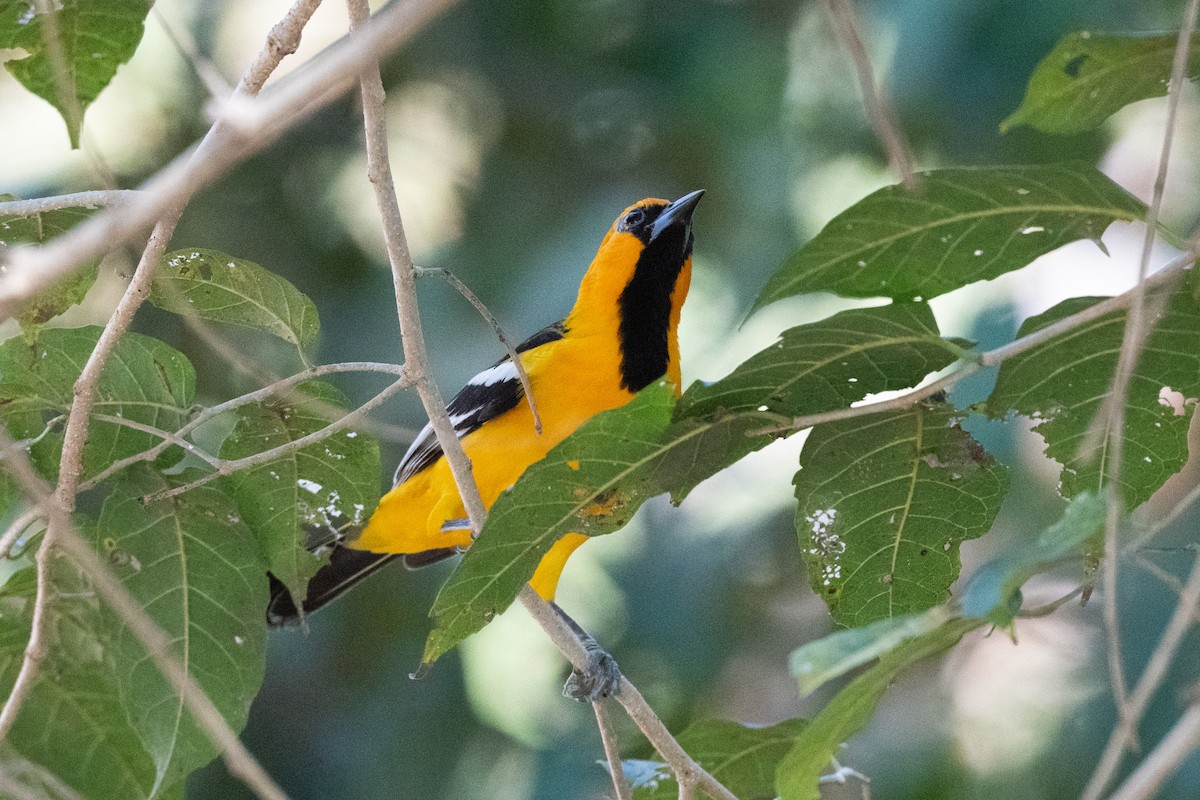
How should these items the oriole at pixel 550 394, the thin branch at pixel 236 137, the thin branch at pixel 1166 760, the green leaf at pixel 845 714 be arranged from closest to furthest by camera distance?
the thin branch at pixel 236 137 < the thin branch at pixel 1166 760 < the green leaf at pixel 845 714 < the oriole at pixel 550 394

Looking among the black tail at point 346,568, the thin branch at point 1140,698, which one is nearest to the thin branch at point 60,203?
the thin branch at point 1140,698

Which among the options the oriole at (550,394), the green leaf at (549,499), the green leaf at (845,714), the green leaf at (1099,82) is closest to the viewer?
the green leaf at (845,714)

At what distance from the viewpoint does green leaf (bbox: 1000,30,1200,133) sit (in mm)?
1314

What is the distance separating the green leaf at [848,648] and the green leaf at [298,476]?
974mm

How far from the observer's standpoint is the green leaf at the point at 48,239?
1739 mm

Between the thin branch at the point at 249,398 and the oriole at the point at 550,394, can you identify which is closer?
the thin branch at the point at 249,398

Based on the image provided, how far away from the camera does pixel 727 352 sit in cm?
432

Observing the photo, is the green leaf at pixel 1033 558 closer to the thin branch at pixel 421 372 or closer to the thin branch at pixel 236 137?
the thin branch at pixel 236 137

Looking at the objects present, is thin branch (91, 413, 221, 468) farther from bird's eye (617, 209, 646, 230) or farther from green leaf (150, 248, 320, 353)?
bird's eye (617, 209, 646, 230)

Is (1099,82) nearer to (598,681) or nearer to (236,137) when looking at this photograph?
(236,137)

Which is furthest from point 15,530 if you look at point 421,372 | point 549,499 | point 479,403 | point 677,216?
point 677,216

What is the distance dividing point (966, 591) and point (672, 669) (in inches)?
136

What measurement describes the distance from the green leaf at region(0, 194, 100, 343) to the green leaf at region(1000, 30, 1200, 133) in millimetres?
1248

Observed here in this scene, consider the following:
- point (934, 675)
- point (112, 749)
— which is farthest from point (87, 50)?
point (934, 675)
